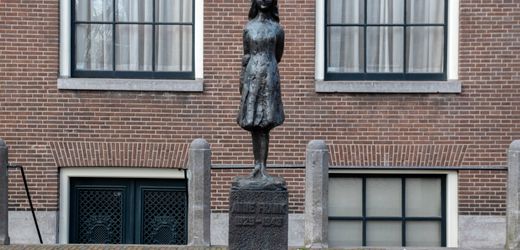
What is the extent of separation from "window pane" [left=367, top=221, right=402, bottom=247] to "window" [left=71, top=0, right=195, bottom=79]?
355 cm

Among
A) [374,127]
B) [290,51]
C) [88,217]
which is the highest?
[290,51]

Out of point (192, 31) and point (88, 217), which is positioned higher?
point (192, 31)

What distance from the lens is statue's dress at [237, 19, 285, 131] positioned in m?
11.5

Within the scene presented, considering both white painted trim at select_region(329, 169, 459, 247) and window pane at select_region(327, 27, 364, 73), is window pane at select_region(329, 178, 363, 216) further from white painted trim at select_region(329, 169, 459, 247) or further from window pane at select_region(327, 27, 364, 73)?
window pane at select_region(327, 27, 364, 73)

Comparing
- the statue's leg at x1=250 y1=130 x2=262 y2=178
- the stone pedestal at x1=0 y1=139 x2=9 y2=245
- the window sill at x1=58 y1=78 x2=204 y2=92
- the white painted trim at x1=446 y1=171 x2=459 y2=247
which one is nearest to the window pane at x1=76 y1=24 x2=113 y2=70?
the window sill at x1=58 y1=78 x2=204 y2=92

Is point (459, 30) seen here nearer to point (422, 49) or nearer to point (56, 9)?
point (422, 49)

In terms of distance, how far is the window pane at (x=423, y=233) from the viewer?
669 inches

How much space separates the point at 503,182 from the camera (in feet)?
54.2

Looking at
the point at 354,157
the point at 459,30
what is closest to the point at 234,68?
the point at 354,157

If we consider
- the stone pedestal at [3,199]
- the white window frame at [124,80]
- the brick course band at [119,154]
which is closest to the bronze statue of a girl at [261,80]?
the stone pedestal at [3,199]

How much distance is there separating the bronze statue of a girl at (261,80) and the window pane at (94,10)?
5.87 metres

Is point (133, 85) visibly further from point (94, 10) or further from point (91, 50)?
point (94, 10)

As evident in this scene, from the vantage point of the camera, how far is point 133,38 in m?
17.2

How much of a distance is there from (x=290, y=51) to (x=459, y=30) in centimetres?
249
